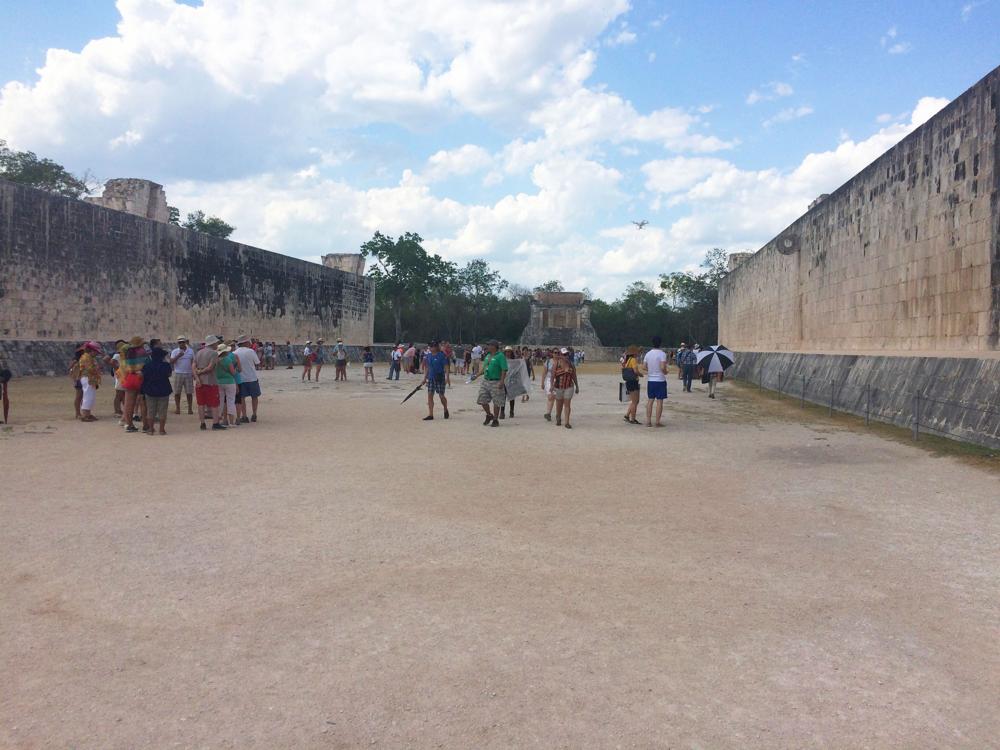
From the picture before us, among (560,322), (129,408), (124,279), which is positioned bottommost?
(129,408)

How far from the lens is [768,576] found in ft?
12.6

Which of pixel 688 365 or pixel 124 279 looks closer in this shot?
pixel 688 365

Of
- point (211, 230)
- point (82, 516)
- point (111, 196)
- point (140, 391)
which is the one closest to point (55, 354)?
point (111, 196)

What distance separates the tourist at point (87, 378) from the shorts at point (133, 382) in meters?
0.96

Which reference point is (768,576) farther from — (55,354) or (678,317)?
(678,317)

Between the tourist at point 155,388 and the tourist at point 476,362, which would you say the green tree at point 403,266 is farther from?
the tourist at point 155,388

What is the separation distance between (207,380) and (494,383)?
13.4 feet

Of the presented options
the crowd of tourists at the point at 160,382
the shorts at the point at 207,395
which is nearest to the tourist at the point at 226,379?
the crowd of tourists at the point at 160,382

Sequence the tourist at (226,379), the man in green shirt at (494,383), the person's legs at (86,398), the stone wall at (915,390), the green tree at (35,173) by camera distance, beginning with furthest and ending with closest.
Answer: the green tree at (35,173), the man in green shirt at (494,383), the person's legs at (86,398), the tourist at (226,379), the stone wall at (915,390)

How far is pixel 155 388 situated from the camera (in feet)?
30.1

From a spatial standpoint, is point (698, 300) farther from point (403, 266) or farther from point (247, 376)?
point (247, 376)

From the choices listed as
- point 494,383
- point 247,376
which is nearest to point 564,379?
point 494,383

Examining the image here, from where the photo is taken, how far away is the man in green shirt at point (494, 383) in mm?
10883

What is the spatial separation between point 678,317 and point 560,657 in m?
64.0
